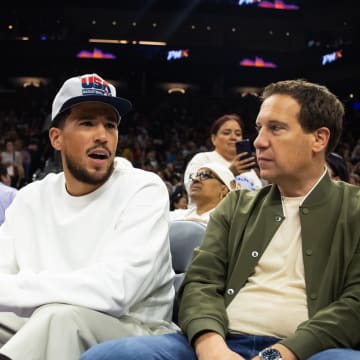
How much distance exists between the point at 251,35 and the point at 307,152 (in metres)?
26.2

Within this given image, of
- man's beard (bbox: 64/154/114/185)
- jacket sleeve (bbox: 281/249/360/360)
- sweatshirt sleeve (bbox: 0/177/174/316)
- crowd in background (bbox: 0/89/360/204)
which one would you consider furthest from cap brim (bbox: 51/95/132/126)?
crowd in background (bbox: 0/89/360/204)

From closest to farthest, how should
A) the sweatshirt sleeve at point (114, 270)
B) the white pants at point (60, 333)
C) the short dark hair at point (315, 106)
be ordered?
1. the white pants at point (60, 333)
2. the sweatshirt sleeve at point (114, 270)
3. the short dark hair at point (315, 106)

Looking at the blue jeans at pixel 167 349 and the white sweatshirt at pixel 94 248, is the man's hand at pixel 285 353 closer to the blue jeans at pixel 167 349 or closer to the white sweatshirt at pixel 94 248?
the blue jeans at pixel 167 349

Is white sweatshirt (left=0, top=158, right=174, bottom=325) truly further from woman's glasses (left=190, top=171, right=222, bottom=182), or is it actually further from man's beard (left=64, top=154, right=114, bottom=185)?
woman's glasses (left=190, top=171, right=222, bottom=182)

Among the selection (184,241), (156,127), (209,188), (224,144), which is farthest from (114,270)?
(156,127)

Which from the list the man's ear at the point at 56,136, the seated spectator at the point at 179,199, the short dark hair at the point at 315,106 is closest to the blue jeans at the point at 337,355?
the short dark hair at the point at 315,106

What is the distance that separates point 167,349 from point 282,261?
0.52 meters

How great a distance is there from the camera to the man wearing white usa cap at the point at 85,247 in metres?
2.28

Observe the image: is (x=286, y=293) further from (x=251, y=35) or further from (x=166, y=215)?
(x=251, y=35)

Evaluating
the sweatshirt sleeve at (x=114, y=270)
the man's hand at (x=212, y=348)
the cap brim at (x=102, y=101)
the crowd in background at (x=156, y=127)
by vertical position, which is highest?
the crowd in background at (x=156, y=127)

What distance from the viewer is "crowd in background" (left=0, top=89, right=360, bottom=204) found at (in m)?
15.4

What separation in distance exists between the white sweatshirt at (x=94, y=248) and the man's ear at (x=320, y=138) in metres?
0.63

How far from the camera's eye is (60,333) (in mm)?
2174

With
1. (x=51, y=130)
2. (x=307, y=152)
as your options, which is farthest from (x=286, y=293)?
(x=51, y=130)
